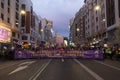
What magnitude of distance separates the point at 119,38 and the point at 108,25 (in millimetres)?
27082

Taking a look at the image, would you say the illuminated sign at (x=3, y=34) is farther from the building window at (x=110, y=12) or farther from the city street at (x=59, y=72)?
the building window at (x=110, y=12)

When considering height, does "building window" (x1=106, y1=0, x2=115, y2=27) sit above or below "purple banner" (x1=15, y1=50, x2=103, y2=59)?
above

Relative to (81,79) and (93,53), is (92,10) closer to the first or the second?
(93,53)

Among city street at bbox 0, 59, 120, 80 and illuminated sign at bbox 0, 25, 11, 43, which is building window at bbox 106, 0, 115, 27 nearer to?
illuminated sign at bbox 0, 25, 11, 43

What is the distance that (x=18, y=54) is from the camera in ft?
160

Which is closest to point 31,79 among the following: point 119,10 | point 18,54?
point 18,54

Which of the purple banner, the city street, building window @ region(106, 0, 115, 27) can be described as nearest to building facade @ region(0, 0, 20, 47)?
the purple banner

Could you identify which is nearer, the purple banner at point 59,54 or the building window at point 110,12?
the purple banner at point 59,54

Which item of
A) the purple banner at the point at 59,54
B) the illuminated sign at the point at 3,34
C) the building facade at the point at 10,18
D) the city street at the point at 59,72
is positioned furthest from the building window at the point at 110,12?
the city street at the point at 59,72

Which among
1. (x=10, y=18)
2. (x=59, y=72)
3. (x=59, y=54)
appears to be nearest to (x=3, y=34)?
(x=59, y=54)

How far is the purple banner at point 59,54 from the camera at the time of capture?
48875 mm

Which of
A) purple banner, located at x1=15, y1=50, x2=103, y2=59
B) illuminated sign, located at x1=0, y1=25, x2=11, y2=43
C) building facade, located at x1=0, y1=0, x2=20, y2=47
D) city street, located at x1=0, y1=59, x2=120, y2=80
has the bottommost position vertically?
city street, located at x1=0, y1=59, x2=120, y2=80

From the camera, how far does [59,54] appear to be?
51531 mm

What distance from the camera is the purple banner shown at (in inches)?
1924
